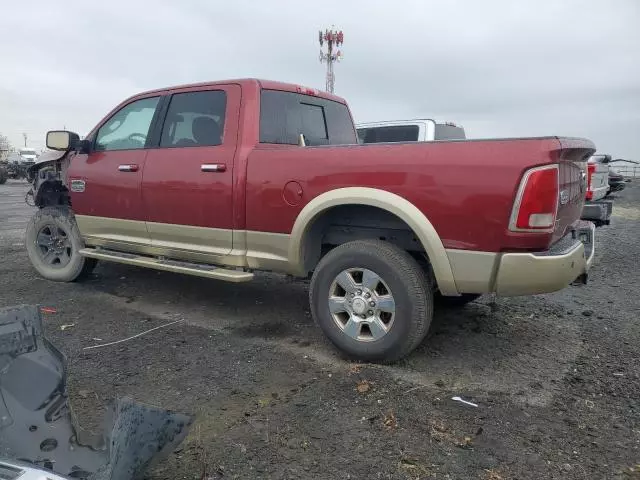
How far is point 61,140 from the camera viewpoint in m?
5.19

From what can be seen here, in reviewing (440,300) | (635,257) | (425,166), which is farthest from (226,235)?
(635,257)

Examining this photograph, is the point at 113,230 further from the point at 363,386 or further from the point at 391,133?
the point at 391,133

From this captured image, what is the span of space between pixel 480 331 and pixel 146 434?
9.70 ft

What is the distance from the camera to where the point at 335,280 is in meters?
3.58

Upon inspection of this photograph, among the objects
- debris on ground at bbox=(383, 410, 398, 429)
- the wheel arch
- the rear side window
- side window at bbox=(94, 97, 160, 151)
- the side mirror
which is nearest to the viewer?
debris on ground at bbox=(383, 410, 398, 429)

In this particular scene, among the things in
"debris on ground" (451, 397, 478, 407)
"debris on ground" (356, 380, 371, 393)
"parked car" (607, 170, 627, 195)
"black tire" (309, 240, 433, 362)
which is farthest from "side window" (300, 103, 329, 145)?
"parked car" (607, 170, 627, 195)

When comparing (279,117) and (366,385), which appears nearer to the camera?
(366,385)

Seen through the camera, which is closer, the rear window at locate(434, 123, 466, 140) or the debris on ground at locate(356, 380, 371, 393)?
the debris on ground at locate(356, 380, 371, 393)

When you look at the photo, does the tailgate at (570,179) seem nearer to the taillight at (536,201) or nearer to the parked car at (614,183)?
the taillight at (536,201)

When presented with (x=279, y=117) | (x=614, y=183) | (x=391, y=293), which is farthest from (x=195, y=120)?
(x=614, y=183)

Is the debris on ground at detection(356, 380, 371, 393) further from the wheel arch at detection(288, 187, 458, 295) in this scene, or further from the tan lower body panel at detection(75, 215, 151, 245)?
the tan lower body panel at detection(75, 215, 151, 245)

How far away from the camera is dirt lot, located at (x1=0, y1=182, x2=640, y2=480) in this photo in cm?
246

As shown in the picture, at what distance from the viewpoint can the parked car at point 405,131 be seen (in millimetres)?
7820

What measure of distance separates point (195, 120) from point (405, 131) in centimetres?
433
